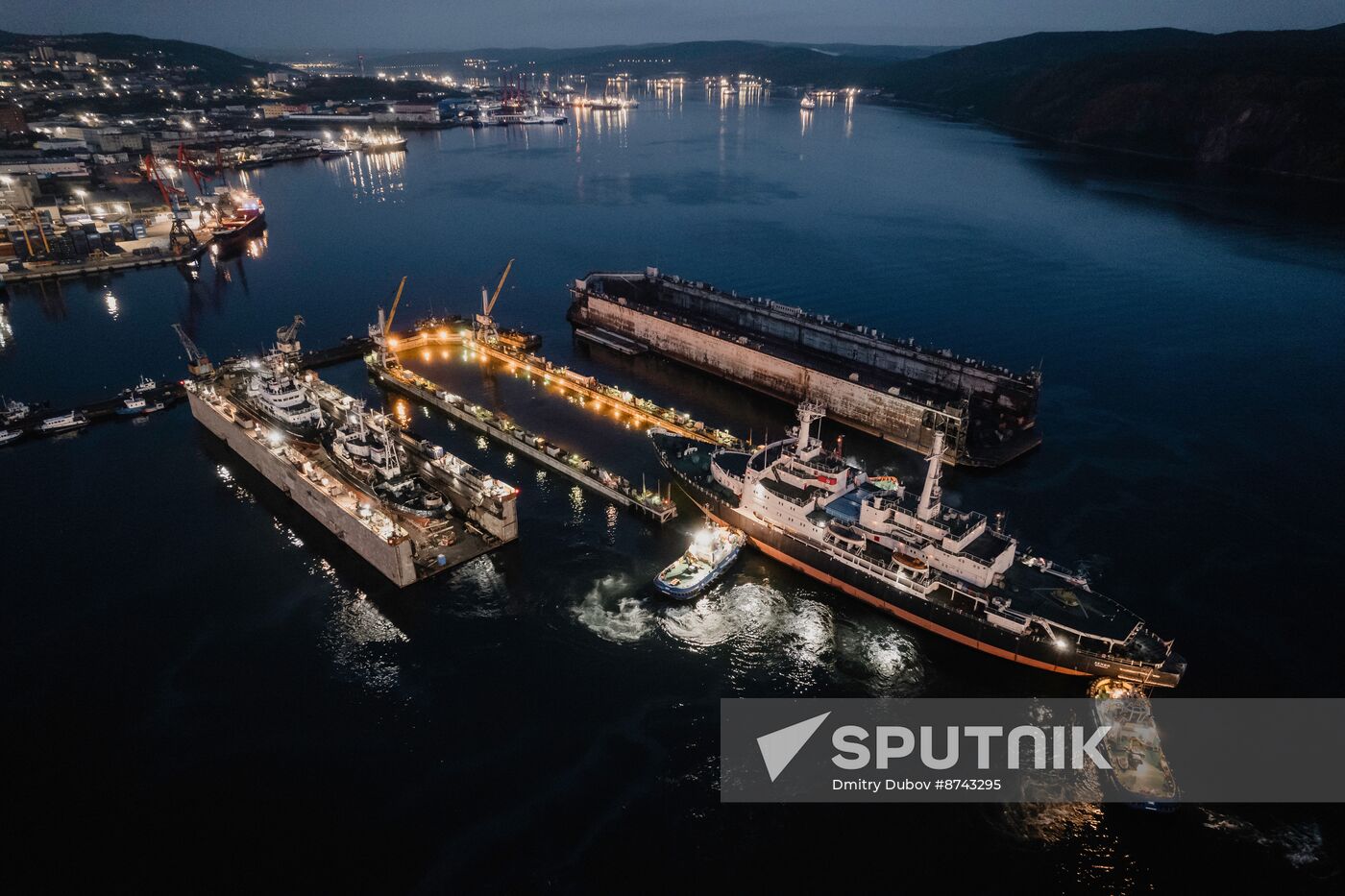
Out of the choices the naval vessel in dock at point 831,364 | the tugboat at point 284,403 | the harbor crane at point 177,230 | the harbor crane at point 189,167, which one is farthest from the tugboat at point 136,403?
the harbor crane at point 189,167

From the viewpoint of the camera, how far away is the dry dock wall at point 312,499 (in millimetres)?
45062

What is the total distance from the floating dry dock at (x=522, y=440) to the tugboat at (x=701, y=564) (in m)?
5.36

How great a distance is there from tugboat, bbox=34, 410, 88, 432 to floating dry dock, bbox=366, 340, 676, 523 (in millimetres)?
25698

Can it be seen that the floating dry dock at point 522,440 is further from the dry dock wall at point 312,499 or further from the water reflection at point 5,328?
the water reflection at point 5,328

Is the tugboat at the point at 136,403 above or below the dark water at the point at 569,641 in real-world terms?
above

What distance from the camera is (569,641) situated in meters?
41.8

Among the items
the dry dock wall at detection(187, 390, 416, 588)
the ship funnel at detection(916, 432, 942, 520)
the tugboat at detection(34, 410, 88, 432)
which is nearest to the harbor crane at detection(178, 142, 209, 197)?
the tugboat at detection(34, 410, 88, 432)

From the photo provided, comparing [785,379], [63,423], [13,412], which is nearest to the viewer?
[63,423]

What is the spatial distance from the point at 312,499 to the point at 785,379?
45.9 metres

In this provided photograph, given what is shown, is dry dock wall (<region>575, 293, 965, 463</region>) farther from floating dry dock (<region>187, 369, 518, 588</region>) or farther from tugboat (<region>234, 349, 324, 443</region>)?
tugboat (<region>234, 349, 324, 443</region>)

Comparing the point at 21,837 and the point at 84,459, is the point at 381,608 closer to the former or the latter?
the point at 21,837

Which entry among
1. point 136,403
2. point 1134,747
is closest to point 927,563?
point 1134,747

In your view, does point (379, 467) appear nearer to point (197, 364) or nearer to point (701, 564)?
point (701, 564)

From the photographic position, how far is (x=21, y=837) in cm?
3088
